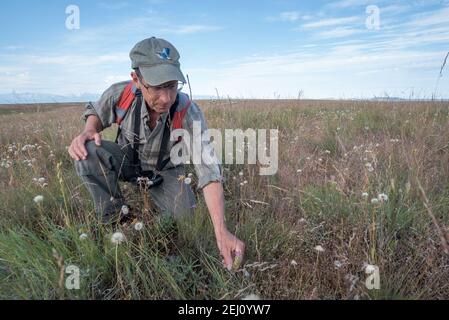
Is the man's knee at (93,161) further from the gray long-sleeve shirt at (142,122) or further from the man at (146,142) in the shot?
the gray long-sleeve shirt at (142,122)

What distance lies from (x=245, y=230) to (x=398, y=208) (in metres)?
1.02

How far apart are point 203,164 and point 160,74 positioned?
2.22 feet

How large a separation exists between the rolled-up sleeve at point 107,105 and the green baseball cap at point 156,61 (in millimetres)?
446

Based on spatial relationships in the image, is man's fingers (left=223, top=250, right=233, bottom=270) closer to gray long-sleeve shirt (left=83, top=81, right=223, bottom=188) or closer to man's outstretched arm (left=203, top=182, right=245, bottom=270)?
man's outstretched arm (left=203, top=182, right=245, bottom=270)

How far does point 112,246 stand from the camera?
1.79 meters

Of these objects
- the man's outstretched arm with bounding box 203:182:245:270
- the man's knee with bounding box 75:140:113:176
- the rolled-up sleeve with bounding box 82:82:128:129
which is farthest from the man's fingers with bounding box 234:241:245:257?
the rolled-up sleeve with bounding box 82:82:128:129

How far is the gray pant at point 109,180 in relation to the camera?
2.37 meters

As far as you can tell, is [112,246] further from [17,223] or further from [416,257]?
[416,257]

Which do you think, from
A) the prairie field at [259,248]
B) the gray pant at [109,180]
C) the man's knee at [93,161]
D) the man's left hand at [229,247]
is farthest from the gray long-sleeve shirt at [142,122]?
the man's left hand at [229,247]

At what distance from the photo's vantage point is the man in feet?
7.14

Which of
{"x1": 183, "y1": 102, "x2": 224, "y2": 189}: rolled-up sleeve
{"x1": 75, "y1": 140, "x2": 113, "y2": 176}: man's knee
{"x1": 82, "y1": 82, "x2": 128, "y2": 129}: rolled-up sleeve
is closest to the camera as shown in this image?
{"x1": 183, "y1": 102, "x2": 224, "y2": 189}: rolled-up sleeve

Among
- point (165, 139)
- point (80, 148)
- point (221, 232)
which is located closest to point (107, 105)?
point (80, 148)

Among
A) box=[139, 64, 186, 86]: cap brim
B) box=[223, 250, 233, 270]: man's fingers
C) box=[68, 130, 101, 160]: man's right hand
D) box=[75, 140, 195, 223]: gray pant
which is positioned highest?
box=[139, 64, 186, 86]: cap brim
